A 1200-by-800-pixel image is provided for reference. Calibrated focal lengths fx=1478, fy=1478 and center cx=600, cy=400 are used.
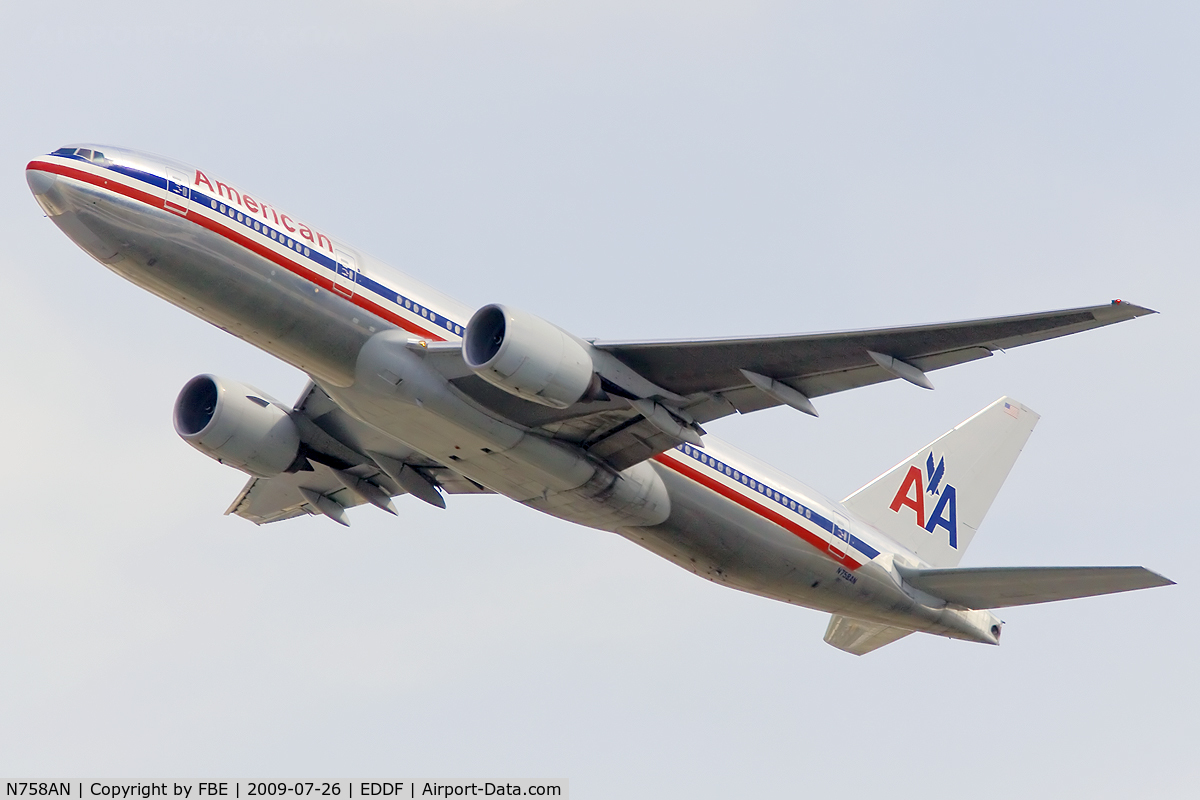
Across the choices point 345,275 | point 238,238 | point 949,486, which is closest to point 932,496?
point 949,486

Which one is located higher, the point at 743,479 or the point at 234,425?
the point at 234,425

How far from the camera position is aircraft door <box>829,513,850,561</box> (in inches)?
1205

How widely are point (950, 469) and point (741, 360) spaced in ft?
40.0

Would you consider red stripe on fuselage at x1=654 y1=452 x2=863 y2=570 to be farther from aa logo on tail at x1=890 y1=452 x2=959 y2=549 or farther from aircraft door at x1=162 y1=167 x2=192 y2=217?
aircraft door at x1=162 y1=167 x2=192 y2=217

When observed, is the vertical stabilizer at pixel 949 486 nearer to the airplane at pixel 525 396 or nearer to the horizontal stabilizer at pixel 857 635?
the airplane at pixel 525 396

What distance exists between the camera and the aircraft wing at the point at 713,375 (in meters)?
24.4

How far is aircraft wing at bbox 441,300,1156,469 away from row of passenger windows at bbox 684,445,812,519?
1.75m

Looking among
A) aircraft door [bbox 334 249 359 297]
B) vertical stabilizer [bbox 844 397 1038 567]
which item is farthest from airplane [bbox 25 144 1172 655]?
vertical stabilizer [bbox 844 397 1038 567]

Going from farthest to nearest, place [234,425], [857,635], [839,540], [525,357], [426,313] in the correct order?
1. [857,635]
2. [839,540]
3. [234,425]
4. [426,313]
5. [525,357]

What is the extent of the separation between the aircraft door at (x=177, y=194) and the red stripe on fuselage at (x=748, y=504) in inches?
384

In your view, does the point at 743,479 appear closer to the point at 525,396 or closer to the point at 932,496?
the point at 525,396

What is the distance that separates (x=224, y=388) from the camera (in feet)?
98.9

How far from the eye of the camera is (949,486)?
3578 cm

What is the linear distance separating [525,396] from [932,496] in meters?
14.1
